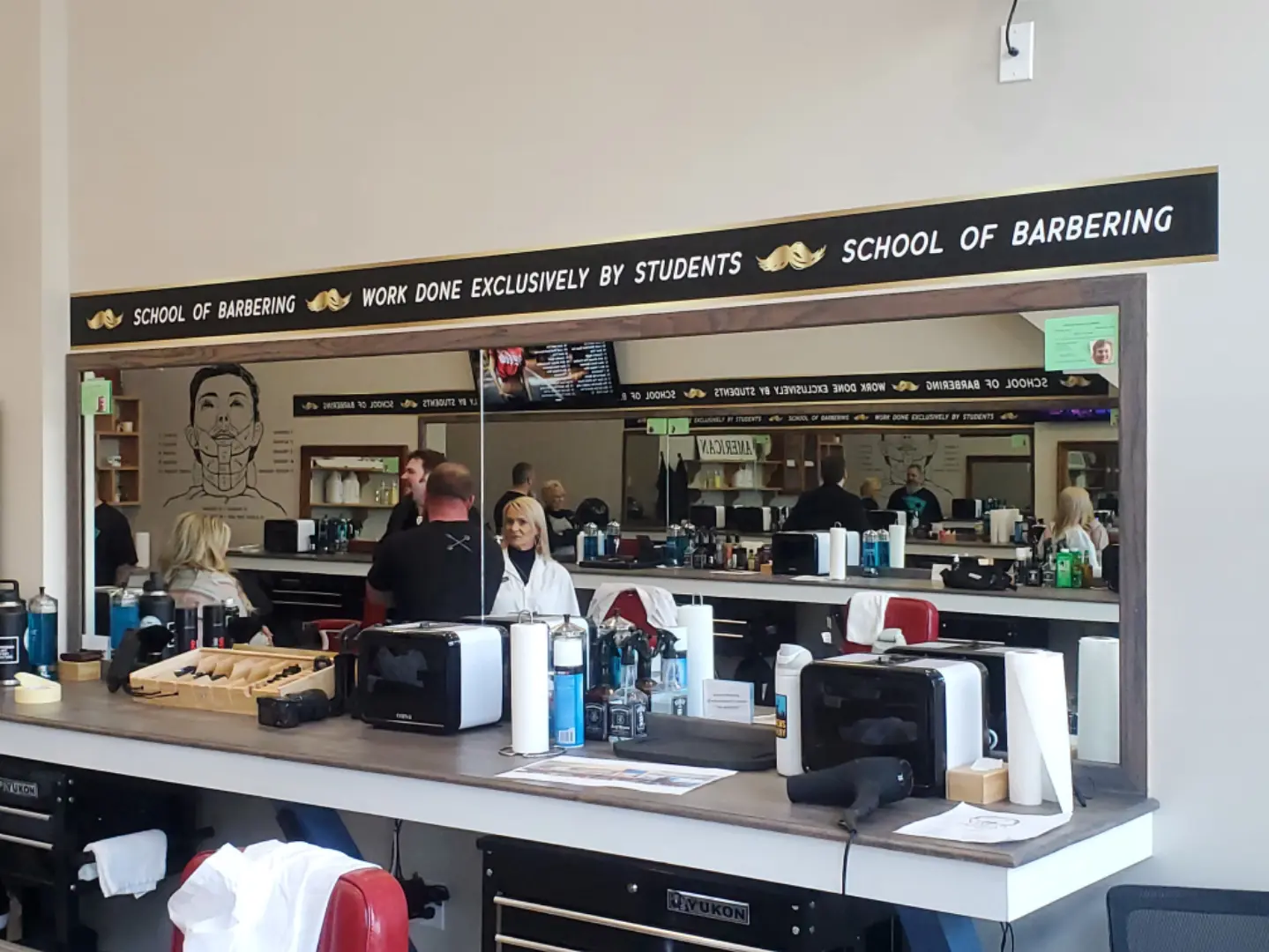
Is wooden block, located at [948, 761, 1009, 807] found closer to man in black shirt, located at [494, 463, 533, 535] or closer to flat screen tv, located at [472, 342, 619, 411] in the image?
flat screen tv, located at [472, 342, 619, 411]

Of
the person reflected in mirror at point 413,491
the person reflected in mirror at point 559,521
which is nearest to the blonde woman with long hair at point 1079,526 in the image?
the person reflected in mirror at point 559,521

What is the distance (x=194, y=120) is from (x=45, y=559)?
63.9 inches

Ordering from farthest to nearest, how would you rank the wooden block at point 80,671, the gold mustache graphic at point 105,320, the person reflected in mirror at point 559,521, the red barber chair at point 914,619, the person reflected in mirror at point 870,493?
1. the gold mustache graphic at point 105,320
2. the wooden block at point 80,671
3. the person reflected in mirror at point 559,521
4. the person reflected in mirror at point 870,493
5. the red barber chair at point 914,619

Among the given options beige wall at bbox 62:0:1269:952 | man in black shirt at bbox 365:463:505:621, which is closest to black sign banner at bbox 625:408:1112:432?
beige wall at bbox 62:0:1269:952

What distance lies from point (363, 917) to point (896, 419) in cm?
221

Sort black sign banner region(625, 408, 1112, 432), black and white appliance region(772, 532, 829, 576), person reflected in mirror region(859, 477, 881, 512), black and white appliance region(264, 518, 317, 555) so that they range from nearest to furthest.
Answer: black sign banner region(625, 408, 1112, 432)
person reflected in mirror region(859, 477, 881, 512)
black and white appliance region(772, 532, 829, 576)
black and white appliance region(264, 518, 317, 555)

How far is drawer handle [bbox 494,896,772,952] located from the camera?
2.87 meters

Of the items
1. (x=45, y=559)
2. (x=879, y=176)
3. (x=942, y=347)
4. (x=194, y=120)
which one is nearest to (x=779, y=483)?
(x=942, y=347)

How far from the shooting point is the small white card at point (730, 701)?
3672 mm

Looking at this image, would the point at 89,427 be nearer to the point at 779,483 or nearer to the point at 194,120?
the point at 194,120

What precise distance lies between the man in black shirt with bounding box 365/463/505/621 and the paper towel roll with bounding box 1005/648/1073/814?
180cm

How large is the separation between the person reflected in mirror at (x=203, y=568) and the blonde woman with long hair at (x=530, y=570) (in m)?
1.02

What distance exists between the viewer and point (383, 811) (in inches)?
132

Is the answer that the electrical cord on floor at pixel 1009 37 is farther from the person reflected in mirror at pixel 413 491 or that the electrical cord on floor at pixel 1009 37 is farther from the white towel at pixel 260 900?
the white towel at pixel 260 900
